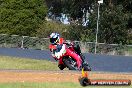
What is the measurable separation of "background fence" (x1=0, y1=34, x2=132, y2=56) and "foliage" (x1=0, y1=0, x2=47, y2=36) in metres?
1.94

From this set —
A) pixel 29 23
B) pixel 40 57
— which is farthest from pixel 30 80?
pixel 29 23

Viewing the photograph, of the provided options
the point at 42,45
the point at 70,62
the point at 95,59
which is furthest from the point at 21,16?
the point at 70,62

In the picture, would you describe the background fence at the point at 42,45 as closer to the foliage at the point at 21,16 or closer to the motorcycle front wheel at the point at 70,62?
the foliage at the point at 21,16

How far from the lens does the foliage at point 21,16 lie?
39156 mm

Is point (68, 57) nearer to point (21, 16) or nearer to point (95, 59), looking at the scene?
point (95, 59)

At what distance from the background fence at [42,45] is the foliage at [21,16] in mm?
1939

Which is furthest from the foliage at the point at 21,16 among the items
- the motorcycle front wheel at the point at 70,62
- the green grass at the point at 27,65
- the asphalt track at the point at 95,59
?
the motorcycle front wheel at the point at 70,62

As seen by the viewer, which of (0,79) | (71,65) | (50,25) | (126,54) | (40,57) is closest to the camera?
(0,79)

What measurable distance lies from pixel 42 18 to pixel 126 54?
9.04 meters

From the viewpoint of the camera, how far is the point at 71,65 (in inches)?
655

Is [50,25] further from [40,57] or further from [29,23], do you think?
[40,57]

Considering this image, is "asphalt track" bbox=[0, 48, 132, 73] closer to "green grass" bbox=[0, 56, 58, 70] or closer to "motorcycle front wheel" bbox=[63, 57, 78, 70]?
"green grass" bbox=[0, 56, 58, 70]

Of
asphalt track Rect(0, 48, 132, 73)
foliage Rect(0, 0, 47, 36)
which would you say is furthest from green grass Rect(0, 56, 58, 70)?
foliage Rect(0, 0, 47, 36)

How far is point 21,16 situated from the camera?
39750mm
